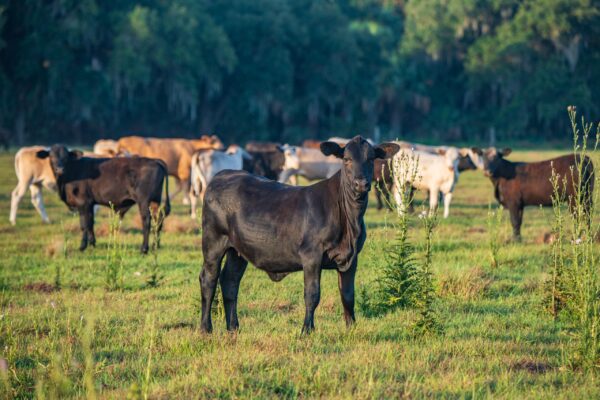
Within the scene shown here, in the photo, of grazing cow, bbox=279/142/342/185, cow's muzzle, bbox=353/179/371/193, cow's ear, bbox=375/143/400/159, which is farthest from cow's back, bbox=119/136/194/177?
cow's muzzle, bbox=353/179/371/193

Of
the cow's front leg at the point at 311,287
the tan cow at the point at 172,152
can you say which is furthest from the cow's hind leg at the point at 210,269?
the tan cow at the point at 172,152

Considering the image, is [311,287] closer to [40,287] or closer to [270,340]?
[270,340]

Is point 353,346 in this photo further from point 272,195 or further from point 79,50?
point 79,50

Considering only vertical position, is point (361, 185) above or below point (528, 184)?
above

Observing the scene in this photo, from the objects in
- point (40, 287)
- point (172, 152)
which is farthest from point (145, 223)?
point (172, 152)

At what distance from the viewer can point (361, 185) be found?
7.08 m

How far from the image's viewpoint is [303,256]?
724 cm

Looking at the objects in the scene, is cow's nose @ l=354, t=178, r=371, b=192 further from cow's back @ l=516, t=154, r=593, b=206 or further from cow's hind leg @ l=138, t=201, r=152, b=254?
cow's back @ l=516, t=154, r=593, b=206

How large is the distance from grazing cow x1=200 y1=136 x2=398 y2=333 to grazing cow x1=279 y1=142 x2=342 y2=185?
15.9 meters

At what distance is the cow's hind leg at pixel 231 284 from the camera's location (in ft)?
25.8

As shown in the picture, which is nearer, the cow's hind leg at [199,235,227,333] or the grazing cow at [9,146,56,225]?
the cow's hind leg at [199,235,227,333]

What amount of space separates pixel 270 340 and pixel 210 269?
3.49ft

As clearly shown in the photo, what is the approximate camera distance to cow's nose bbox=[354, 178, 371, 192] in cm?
706

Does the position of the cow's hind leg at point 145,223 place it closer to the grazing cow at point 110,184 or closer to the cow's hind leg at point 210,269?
the grazing cow at point 110,184
